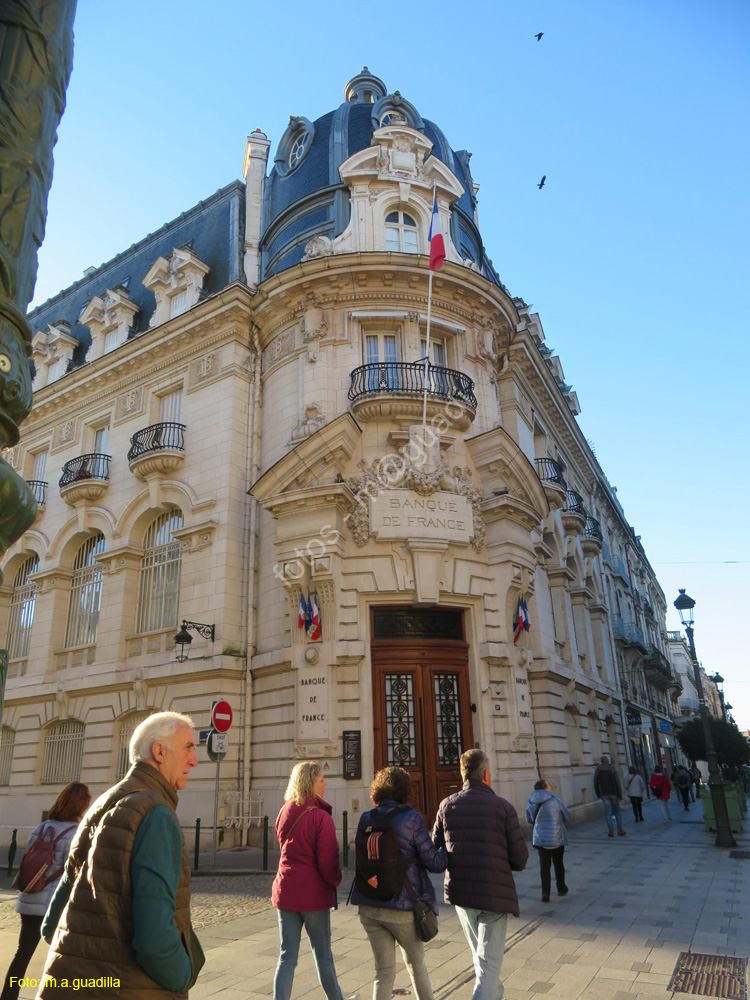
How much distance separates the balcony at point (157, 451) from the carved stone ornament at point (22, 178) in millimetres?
16387

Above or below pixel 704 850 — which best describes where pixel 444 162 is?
above

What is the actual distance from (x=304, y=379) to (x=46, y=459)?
41.7ft

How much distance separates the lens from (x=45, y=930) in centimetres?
309

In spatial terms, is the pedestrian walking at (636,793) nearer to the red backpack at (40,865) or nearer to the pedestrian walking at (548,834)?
the pedestrian walking at (548,834)

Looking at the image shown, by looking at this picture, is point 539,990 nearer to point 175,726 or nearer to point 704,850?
point 175,726

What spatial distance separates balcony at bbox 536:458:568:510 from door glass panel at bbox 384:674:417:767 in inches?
392

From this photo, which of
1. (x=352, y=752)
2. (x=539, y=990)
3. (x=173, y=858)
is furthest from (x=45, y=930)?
(x=352, y=752)

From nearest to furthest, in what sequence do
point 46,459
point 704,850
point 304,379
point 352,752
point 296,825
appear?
point 296,825, point 704,850, point 352,752, point 304,379, point 46,459

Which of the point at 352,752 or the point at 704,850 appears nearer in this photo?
the point at 704,850

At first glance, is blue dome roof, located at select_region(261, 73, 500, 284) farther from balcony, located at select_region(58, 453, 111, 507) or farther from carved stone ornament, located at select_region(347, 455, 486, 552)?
balcony, located at select_region(58, 453, 111, 507)

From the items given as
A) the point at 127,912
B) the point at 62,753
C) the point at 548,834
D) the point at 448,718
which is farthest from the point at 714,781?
the point at 62,753

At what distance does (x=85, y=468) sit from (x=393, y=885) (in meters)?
21.0

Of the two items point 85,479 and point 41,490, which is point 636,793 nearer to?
point 85,479

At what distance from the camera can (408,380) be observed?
17.7m
